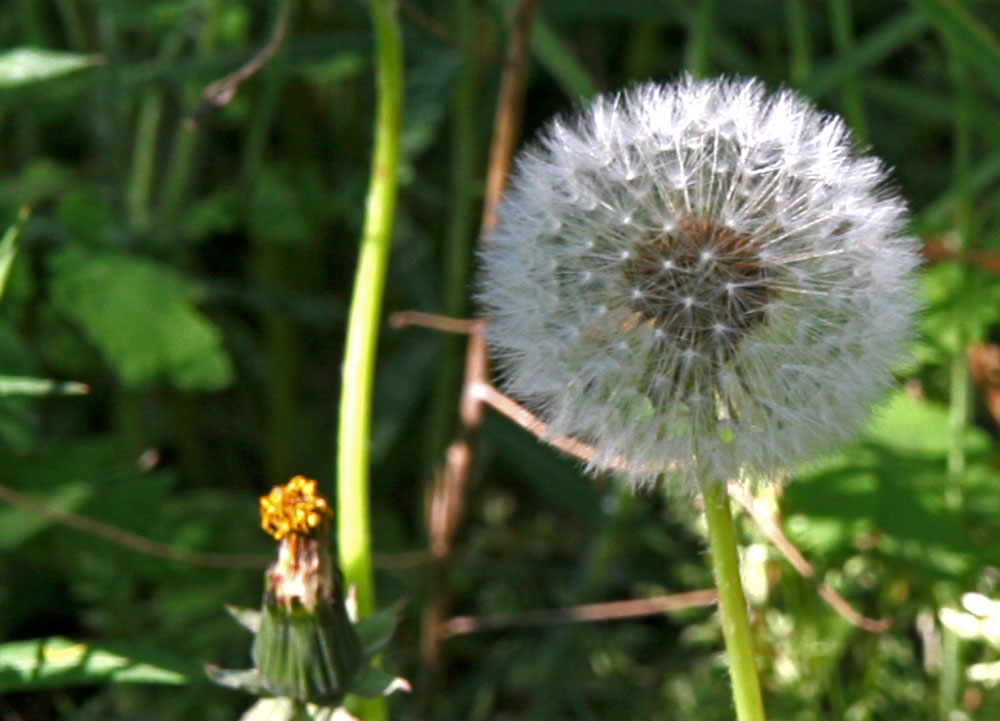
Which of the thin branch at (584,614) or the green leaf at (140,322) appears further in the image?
the green leaf at (140,322)

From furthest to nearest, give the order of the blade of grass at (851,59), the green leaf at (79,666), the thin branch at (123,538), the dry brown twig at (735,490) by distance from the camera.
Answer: the blade of grass at (851,59) < the thin branch at (123,538) < the green leaf at (79,666) < the dry brown twig at (735,490)

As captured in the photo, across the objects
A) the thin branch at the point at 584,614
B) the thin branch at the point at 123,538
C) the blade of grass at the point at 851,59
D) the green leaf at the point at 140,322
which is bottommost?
the thin branch at the point at 584,614

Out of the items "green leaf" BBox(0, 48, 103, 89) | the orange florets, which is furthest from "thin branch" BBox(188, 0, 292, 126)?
the orange florets

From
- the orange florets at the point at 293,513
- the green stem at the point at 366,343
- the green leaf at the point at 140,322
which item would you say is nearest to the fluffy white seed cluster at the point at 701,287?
the orange florets at the point at 293,513

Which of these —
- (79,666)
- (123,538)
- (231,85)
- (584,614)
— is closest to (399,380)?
(584,614)

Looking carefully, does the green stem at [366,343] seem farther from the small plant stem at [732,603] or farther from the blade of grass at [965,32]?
the blade of grass at [965,32]

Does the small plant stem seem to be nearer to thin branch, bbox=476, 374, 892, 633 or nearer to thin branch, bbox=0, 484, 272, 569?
thin branch, bbox=476, 374, 892, 633

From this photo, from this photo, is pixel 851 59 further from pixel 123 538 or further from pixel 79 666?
pixel 79 666

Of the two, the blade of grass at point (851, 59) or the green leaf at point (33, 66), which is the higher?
the blade of grass at point (851, 59)
